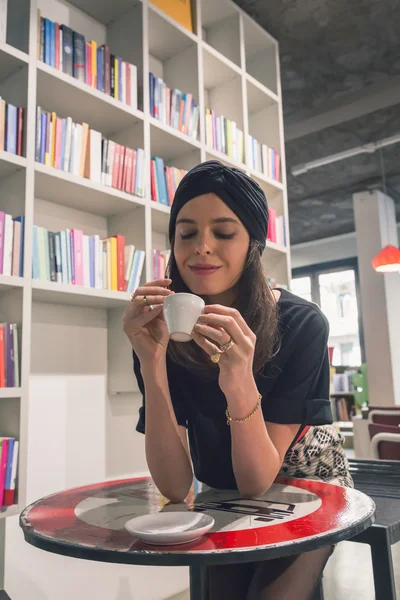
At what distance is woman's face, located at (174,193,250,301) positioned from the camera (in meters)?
1.16

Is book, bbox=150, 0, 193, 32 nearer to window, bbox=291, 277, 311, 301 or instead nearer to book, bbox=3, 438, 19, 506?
book, bbox=3, 438, 19, 506

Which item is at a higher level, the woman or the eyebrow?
the eyebrow

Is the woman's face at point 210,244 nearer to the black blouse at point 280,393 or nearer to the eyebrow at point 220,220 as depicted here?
the eyebrow at point 220,220

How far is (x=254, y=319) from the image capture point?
1205 millimetres

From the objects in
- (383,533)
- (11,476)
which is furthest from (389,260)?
(383,533)

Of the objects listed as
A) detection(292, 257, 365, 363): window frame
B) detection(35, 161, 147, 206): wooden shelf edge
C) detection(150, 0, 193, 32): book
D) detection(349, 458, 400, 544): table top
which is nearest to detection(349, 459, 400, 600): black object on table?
detection(349, 458, 400, 544): table top

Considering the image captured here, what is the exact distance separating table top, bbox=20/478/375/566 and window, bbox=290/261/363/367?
8.70 m

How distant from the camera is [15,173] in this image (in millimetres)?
2170

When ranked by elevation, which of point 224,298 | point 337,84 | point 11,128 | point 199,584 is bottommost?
point 199,584

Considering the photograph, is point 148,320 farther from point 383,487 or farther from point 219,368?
point 383,487

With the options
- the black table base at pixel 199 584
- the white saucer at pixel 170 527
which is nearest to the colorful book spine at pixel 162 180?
the black table base at pixel 199 584

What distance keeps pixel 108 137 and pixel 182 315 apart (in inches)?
86.6

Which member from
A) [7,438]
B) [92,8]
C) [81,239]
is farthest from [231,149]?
[7,438]

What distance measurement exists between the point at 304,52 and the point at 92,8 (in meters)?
2.09
